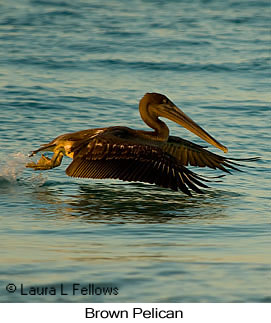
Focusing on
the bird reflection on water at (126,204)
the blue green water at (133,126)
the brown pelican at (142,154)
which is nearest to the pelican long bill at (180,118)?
the brown pelican at (142,154)

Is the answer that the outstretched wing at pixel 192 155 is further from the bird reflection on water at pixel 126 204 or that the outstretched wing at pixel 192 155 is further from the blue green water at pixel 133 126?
the bird reflection on water at pixel 126 204

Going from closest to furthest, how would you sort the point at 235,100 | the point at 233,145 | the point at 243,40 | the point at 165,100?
1. the point at 165,100
2. the point at 233,145
3. the point at 235,100
4. the point at 243,40

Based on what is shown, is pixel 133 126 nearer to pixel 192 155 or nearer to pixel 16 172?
pixel 192 155

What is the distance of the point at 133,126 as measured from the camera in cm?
1133

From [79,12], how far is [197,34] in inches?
113

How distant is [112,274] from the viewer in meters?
5.74

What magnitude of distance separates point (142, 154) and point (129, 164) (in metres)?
0.15

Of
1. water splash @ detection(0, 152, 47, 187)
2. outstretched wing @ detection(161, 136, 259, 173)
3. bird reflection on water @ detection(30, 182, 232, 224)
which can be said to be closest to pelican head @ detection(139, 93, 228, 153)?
outstretched wing @ detection(161, 136, 259, 173)

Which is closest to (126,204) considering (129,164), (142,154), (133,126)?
(129,164)

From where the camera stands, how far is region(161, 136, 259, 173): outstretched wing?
9.07m

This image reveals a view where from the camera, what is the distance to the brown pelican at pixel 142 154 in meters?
7.96

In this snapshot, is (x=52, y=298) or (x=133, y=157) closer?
(x=52, y=298)

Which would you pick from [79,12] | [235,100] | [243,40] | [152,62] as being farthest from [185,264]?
[79,12]
